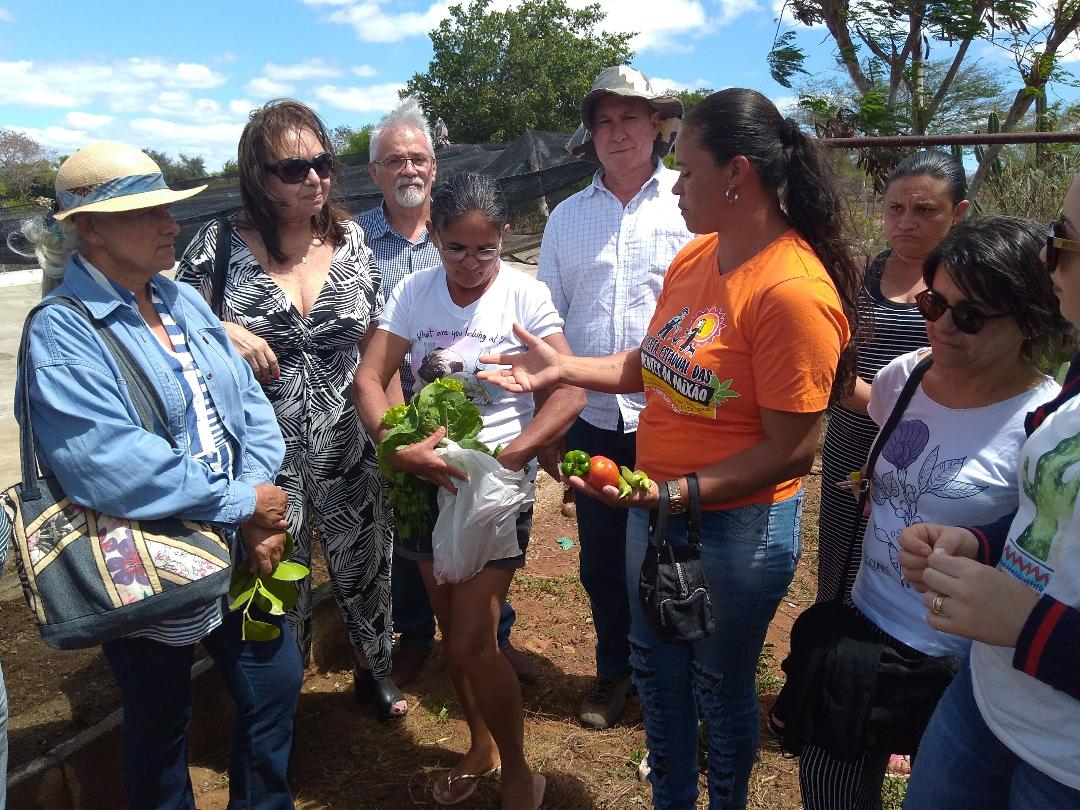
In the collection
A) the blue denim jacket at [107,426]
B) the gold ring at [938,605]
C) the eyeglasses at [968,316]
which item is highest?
the eyeglasses at [968,316]

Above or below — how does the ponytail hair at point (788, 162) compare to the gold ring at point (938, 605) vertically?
above

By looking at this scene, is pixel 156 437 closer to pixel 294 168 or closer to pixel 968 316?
pixel 294 168

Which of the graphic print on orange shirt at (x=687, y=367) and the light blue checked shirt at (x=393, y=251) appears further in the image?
the light blue checked shirt at (x=393, y=251)

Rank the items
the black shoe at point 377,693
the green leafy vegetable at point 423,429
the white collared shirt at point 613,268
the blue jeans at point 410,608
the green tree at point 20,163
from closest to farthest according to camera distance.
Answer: the green leafy vegetable at point 423,429, the white collared shirt at point 613,268, the black shoe at point 377,693, the blue jeans at point 410,608, the green tree at point 20,163

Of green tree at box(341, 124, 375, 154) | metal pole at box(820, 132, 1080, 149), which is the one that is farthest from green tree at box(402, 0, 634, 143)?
metal pole at box(820, 132, 1080, 149)

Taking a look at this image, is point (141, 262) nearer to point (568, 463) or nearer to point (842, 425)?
point (568, 463)

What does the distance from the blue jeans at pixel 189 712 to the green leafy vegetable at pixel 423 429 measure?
1.73ft

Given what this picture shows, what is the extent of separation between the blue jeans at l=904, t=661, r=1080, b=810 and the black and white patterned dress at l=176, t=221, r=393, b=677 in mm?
1957

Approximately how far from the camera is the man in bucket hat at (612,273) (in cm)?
302

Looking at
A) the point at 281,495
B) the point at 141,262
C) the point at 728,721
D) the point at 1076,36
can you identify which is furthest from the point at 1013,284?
the point at 1076,36

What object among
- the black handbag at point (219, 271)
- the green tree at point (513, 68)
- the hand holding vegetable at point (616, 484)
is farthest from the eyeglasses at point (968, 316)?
the green tree at point (513, 68)

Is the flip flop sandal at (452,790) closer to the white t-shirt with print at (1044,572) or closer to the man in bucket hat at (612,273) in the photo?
the man in bucket hat at (612,273)

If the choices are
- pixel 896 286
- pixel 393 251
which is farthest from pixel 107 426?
pixel 896 286

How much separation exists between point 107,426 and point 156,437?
0.12m
